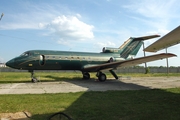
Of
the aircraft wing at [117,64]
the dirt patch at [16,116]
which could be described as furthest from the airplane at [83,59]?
the dirt patch at [16,116]

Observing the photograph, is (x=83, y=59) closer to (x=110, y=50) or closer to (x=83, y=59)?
(x=83, y=59)

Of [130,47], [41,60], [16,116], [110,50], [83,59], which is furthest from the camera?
[130,47]

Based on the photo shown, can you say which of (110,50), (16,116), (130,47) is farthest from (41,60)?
(16,116)

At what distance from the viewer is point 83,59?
25.2m

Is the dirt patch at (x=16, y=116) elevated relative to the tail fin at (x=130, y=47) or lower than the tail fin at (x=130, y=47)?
lower

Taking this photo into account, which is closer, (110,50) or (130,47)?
(110,50)

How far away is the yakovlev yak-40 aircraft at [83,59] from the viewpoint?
20.7 m

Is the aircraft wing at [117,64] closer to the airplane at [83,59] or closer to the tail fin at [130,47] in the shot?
the airplane at [83,59]

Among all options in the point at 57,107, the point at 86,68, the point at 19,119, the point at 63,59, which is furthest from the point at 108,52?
the point at 19,119

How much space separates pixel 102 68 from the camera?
77.9 feet

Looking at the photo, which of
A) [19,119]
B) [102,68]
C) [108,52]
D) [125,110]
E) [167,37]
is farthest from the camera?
[108,52]

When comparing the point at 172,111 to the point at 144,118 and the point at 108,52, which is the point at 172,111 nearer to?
the point at 144,118

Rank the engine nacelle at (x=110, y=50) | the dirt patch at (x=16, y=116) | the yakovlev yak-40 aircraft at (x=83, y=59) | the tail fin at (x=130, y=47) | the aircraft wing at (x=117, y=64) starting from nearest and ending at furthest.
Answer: the dirt patch at (x=16, y=116) < the aircraft wing at (x=117, y=64) < the yakovlev yak-40 aircraft at (x=83, y=59) < the engine nacelle at (x=110, y=50) < the tail fin at (x=130, y=47)

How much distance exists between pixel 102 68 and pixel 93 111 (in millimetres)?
16116
